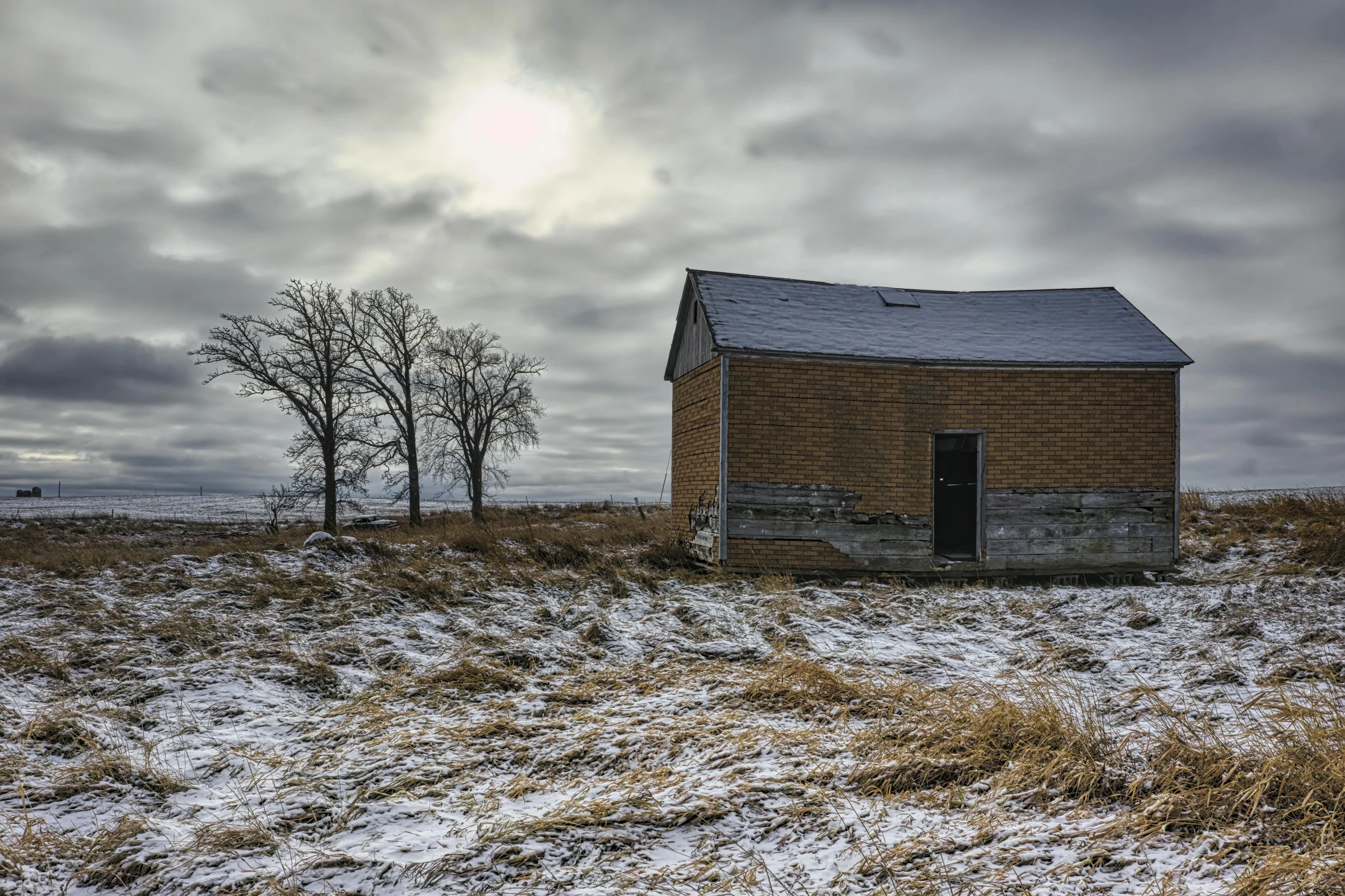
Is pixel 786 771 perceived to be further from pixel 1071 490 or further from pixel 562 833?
pixel 1071 490

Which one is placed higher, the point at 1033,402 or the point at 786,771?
the point at 1033,402

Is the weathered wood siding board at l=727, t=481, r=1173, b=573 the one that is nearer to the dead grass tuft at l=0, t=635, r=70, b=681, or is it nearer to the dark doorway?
the dark doorway

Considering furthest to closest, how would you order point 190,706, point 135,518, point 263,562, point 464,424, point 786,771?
point 135,518 → point 464,424 → point 263,562 → point 190,706 → point 786,771

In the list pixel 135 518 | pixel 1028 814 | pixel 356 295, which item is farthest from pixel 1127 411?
pixel 135 518

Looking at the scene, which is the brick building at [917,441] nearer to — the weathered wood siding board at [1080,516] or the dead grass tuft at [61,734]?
the weathered wood siding board at [1080,516]

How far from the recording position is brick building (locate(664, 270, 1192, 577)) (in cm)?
1253

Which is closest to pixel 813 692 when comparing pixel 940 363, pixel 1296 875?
pixel 1296 875

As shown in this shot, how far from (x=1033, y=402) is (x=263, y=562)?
13214 millimetres

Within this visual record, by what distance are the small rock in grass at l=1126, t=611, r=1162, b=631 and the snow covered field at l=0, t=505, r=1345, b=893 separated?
3cm

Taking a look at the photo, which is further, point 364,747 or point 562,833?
point 364,747

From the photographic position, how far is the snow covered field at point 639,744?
3.39m

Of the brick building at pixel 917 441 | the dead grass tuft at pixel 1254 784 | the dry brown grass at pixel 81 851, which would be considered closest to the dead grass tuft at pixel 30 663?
the dry brown grass at pixel 81 851

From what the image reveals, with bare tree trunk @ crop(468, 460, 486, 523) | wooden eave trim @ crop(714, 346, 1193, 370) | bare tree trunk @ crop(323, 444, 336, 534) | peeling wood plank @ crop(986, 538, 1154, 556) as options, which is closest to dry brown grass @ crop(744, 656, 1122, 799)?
wooden eave trim @ crop(714, 346, 1193, 370)

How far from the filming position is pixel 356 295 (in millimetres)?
25422
